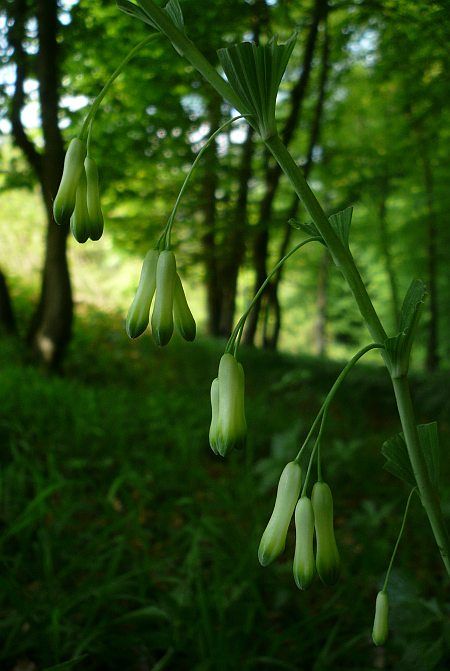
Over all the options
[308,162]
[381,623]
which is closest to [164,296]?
[381,623]

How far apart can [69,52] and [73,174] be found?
2908 mm

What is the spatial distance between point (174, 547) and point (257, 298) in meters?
2.09

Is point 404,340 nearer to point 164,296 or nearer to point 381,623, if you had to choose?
point 164,296

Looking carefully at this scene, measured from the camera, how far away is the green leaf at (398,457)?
37.0 inches

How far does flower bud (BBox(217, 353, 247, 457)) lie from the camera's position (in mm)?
840

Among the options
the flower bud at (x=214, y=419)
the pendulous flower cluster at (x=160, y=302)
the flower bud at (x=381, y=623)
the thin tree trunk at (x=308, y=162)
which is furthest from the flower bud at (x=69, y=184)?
the thin tree trunk at (x=308, y=162)

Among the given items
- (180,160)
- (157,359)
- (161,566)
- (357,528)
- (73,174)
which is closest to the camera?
(73,174)

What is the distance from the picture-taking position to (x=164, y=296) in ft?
2.80

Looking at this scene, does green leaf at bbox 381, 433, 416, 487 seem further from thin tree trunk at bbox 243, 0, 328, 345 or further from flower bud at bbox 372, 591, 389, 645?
thin tree trunk at bbox 243, 0, 328, 345

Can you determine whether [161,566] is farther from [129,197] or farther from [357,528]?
[129,197]

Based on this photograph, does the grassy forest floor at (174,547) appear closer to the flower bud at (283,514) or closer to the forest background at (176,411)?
the forest background at (176,411)

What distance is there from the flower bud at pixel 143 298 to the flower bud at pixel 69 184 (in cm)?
14

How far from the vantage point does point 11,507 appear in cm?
247

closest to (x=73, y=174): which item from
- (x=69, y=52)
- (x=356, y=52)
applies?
(x=69, y=52)
